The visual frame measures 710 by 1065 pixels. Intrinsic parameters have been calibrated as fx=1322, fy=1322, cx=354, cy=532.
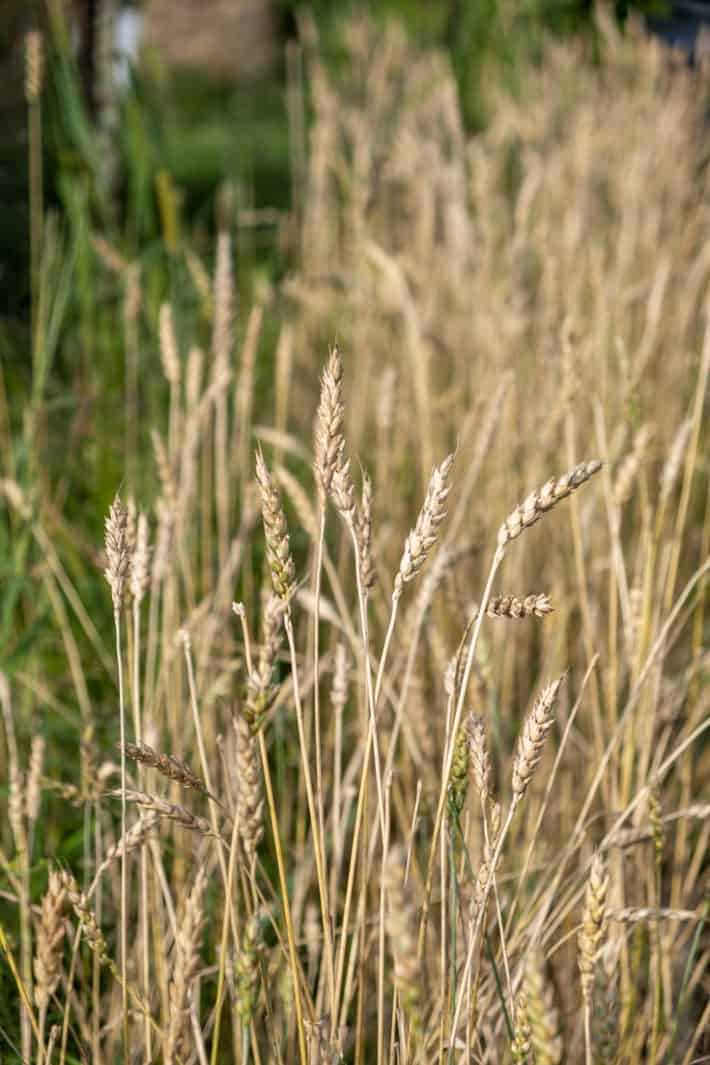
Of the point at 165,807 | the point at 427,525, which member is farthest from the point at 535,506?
the point at 165,807

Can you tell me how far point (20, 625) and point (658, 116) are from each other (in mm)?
1708

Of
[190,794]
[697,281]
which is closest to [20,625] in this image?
[190,794]

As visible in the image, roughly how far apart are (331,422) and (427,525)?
7cm

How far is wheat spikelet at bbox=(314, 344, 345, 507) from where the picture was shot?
2.29 ft

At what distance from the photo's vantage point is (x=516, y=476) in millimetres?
1825

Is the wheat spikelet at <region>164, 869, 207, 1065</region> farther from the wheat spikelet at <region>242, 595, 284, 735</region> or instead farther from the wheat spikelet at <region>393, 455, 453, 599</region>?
the wheat spikelet at <region>393, 455, 453, 599</region>

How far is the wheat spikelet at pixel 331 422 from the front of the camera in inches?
27.5

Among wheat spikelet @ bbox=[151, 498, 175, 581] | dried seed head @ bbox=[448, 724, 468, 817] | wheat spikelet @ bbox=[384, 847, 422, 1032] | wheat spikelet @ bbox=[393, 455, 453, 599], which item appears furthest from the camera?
wheat spikelet @ bbox=[151, 498, 175, 581]

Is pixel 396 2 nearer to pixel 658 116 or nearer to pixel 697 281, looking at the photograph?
pixel 658 116

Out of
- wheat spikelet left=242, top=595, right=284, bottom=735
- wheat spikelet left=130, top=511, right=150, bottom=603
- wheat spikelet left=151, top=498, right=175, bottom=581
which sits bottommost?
wheat spikelet left=242, top=595, right=284, bottom=735

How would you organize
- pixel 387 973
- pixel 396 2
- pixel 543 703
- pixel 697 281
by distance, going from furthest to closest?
1. pixel 396 2
2. pixel 697 281
3. pixel 387 973
4. pixel 543 703

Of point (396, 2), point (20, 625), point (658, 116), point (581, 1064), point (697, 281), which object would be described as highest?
point (396, 2)

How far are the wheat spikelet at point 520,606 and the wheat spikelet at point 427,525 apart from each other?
8cm

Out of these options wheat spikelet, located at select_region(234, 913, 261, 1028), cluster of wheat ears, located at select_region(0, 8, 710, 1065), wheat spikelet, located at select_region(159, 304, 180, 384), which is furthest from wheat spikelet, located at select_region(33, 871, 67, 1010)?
wheat spikelet, located at select_region(159, 304, 180, 384)
